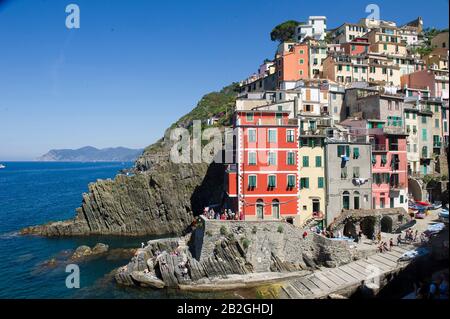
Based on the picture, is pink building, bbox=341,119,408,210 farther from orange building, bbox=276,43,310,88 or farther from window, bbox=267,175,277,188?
orange building, bbox=276,43,310,88

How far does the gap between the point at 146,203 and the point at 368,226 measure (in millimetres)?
31335

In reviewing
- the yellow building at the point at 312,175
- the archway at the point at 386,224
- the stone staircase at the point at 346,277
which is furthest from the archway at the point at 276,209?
the archway at the point at 386,224

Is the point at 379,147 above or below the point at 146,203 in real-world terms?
above

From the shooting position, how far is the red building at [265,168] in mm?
32719

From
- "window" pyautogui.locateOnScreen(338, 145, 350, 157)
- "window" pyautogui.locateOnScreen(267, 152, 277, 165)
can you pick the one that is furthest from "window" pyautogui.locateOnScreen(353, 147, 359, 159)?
"window" pyautogui.locateOnScreen(267, 152, 277, 165)

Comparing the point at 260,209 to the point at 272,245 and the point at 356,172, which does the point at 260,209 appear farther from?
the point at 356,172

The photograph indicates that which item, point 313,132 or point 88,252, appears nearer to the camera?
point 313,132

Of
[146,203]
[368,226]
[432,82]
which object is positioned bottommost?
[368,226]

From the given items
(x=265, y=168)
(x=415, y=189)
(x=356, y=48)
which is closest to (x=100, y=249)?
(x=265, y=168)

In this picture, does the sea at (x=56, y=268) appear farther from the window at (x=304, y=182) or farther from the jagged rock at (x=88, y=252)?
the window at (x=304, y=182)

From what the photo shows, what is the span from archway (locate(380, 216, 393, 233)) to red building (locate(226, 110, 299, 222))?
31.8 feet

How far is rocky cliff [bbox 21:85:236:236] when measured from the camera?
167ft

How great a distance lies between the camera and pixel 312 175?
34.3m
